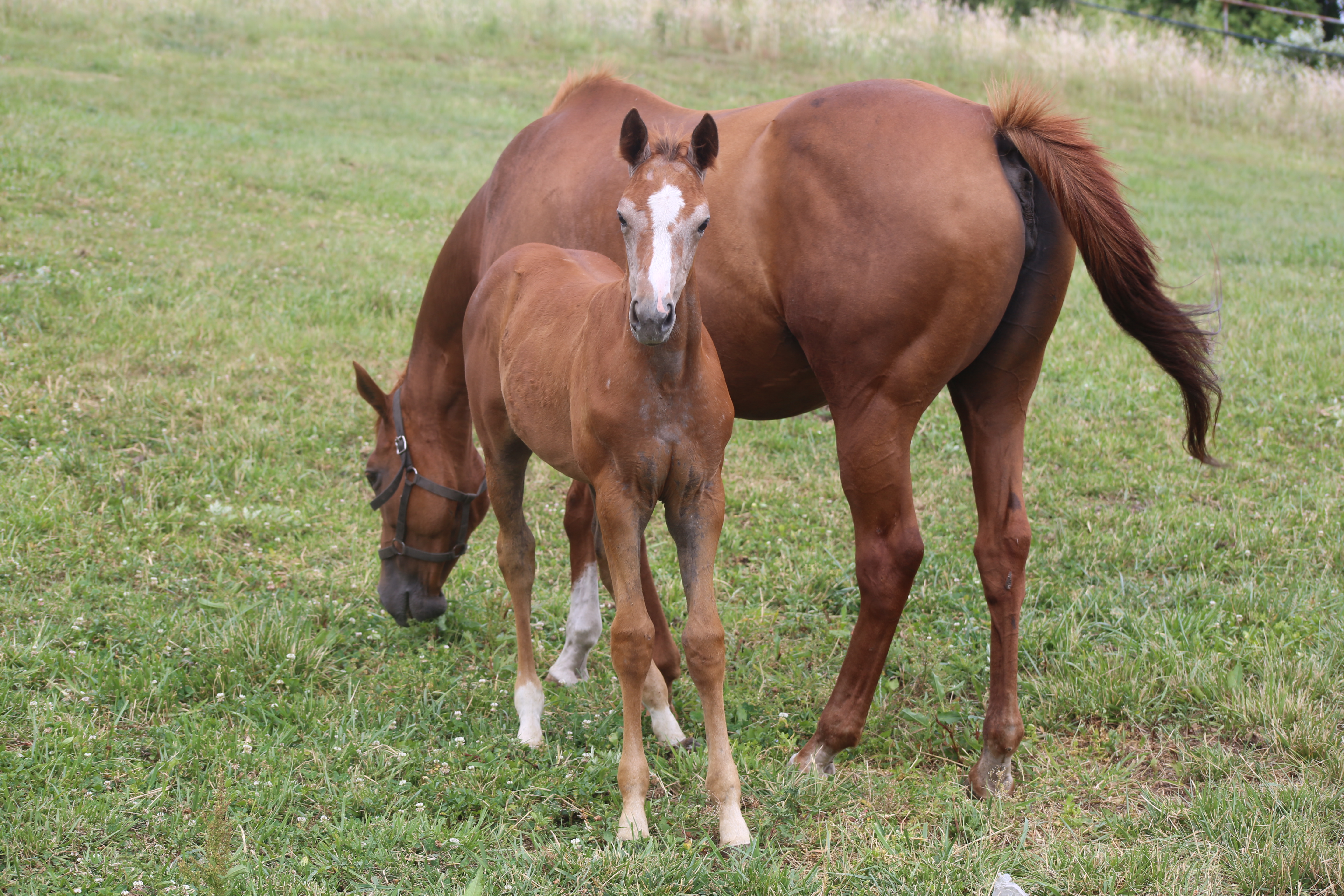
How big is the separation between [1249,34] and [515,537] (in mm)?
25448

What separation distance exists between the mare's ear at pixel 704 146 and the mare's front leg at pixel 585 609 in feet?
4.61

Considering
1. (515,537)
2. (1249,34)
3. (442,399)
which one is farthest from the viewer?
(1249,34)

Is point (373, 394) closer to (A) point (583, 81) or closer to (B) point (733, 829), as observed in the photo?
(A) point (583, 81)

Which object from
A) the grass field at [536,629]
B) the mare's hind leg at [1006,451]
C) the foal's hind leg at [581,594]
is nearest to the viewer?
the grass field at [536,629]

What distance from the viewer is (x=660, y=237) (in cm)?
243

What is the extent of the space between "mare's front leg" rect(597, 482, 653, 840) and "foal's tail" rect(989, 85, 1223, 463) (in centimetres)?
163

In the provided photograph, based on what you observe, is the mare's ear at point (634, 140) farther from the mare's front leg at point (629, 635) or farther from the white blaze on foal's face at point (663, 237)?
the mare's front leg at point (629, 635)

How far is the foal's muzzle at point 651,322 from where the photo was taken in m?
2.29

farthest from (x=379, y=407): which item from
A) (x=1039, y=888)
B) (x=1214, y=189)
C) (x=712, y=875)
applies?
(x=1214, y=189)

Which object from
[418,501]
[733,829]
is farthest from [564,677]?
[733,829]

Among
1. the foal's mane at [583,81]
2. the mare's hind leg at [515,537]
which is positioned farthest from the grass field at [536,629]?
the foal's mane at [583,81]

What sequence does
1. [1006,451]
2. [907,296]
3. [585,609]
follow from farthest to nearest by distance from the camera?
[585,609]
[1006,451]
[907,296]

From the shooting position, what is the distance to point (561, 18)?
1970 centimetres

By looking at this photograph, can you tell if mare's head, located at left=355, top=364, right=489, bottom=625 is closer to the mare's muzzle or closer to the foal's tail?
the mare's muzzle
